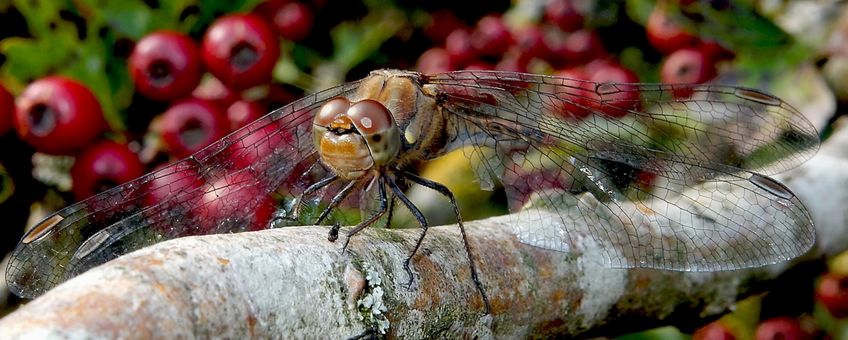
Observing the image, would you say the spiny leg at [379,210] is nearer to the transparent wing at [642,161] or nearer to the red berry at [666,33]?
the transparent wing at [642,161]

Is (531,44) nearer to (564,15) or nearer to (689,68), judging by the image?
(564,15)

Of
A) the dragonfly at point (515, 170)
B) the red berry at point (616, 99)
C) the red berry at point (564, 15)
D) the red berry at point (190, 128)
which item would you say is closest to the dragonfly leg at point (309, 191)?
the dragonfly at point (515, 170)

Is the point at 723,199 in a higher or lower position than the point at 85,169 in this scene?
lower

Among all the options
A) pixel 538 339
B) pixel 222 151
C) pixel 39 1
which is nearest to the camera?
pixel 538 339

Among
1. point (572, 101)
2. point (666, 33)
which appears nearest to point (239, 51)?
point (572, 101)

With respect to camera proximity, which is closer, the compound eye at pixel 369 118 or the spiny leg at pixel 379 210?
the spiny leg at pixel 379 210

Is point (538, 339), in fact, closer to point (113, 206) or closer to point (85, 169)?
point (113, 206)

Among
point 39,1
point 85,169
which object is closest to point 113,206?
point 85,169
